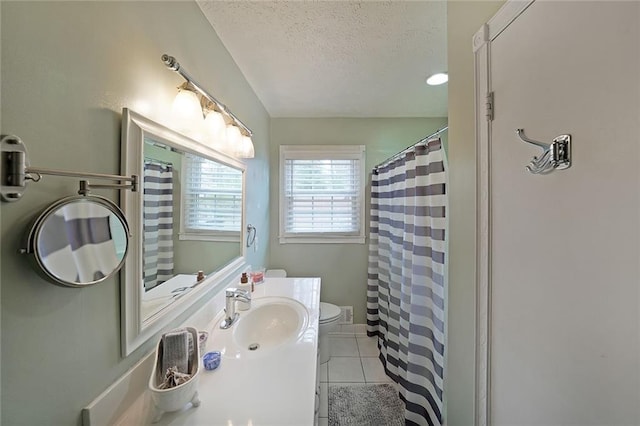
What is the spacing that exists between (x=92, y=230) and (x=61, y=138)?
0.71 feet

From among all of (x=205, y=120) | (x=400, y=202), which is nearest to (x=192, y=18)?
(x=205, y=120)

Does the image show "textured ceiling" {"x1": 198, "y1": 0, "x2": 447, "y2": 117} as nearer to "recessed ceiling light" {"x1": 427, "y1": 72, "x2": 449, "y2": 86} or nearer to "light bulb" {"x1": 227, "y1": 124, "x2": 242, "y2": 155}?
"recessed ceiling light" {"x1": 427, "y1": 72, "x2": 449, "y2": 86}

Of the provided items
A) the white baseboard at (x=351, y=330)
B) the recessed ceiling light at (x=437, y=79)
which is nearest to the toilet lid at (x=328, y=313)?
the white baseboard at (x=351, y=330)

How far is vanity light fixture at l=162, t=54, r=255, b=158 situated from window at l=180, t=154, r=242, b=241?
0.12 m

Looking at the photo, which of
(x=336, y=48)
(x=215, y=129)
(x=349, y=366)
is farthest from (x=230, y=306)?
(x=336, y=48)

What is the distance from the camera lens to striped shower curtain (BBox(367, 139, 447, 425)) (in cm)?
135

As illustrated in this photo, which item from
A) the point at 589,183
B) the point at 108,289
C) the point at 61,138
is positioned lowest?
the point at 108,289

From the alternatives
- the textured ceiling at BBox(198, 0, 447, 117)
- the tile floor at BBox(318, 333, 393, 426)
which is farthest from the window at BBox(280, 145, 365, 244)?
the tile floor at BBox(318, 333, 393, 426)

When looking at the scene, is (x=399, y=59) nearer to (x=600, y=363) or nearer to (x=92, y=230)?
(x=600, y=363)

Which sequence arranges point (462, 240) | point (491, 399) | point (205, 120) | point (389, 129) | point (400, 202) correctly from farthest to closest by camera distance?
point (389, 129)
point (400, 202)
point (205, 120)
point (462, 240)
point (491, 399)

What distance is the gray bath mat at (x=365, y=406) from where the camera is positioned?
157cm

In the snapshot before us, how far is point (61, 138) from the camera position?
0.52m

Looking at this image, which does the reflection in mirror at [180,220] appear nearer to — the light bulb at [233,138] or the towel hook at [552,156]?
the light bulb at [233,138]

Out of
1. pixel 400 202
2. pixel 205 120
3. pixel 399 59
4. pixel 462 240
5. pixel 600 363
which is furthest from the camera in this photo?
pixel 400 202
